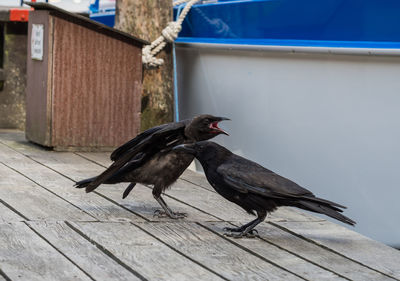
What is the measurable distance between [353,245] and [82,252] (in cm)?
128

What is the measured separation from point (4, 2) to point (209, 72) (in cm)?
395

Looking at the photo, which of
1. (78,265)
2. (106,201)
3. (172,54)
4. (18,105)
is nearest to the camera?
(78,265)

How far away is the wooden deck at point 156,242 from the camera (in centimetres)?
319

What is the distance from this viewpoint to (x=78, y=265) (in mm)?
3182

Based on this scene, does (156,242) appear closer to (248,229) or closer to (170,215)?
(248,229)

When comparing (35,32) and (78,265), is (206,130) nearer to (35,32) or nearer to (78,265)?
(78,265)

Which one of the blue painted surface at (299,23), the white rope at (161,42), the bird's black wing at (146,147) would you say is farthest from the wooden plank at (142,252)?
the white rope at (161,42)

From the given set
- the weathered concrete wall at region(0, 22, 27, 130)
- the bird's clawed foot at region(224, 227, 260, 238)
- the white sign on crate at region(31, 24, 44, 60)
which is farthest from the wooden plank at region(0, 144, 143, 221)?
the weathered concrete wall at region(0, 22, 27, 130)

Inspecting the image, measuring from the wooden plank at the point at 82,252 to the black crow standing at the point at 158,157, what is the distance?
1.69 feet

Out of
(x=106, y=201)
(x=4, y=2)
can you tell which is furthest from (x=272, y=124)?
(x=4, y=2)

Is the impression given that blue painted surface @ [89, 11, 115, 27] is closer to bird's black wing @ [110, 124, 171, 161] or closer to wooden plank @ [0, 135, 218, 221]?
wooden plank @ [0, 135, 218, 221]

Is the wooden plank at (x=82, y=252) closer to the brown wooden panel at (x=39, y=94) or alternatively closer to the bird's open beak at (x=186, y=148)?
the bird's open beak at (x=186, y=148)

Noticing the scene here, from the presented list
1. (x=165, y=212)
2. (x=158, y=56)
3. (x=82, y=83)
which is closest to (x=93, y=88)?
(x=82, y=83)

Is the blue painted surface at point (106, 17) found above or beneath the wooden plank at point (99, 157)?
above
